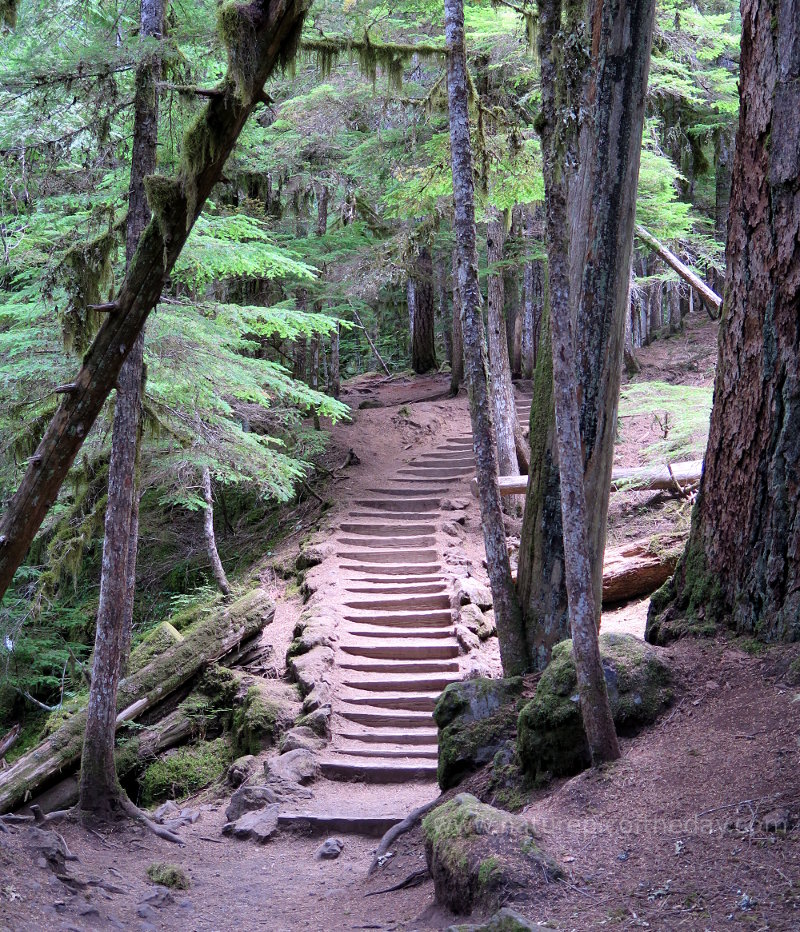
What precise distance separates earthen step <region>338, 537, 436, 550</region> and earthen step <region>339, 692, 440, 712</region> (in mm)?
4336

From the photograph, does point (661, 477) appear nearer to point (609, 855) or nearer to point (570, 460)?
point (570, 460)

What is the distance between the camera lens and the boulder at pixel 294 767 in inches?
364

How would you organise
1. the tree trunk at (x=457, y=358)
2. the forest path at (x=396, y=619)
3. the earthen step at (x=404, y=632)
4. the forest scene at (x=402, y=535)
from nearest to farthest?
the forest scene at (x=402, y=535)
the forest path at (x=396, y=619)
the earthen step at (x=404, y=632)
the tree trunk at (x=457, y=358)

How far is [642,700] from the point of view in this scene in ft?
15.5

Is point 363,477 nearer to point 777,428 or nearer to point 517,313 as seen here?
point 517,313

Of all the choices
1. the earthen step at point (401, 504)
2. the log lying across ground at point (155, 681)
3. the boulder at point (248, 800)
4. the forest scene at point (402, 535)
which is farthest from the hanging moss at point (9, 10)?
the earthen step at point (401, 504)

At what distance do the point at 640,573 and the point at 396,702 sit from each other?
391 centimetres

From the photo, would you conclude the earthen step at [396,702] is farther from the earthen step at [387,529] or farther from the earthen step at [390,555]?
the earthen step at [387,529]

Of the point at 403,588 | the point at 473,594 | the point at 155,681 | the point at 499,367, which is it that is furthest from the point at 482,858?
the point at 499,367

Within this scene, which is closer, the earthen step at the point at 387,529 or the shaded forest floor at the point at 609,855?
the shaded forest floor at the point at 609,855

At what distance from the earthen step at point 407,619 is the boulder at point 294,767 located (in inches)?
124

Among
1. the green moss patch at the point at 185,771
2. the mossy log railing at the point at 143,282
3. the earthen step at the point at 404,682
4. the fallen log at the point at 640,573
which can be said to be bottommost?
the green moss patch at the point at 185,771

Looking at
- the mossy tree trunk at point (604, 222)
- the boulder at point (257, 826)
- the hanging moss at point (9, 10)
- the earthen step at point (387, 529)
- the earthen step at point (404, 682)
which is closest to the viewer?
the hanging moss at point (9, 10)

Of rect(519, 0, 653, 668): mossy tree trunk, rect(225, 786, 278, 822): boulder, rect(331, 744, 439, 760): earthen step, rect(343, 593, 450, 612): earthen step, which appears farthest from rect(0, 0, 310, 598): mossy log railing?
rect(343, 593, 450, 612): earthen step
